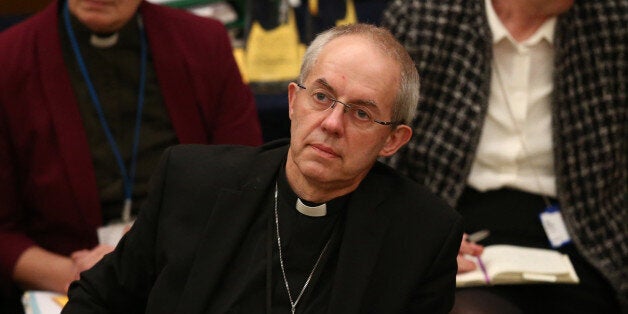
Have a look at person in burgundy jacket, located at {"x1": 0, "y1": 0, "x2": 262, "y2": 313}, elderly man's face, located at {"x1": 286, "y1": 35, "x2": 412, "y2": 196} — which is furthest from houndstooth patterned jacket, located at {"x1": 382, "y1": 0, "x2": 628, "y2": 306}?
elderly man's face, located at {"x1": 286, "y1": 35, "x2": 412, "y2": 196}

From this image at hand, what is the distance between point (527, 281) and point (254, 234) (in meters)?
0.83

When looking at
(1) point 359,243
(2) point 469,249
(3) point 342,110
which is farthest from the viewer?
(2) point 469,249

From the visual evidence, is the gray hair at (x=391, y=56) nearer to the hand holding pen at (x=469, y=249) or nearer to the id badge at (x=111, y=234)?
the hand holding pen at (x=469, y=249)

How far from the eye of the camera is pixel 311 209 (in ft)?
5.54

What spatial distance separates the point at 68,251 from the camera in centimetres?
227

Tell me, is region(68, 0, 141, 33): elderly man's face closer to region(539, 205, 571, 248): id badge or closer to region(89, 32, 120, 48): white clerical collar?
region(89, 32, 120, 48): white clerical collar

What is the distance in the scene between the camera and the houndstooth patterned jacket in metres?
2.36

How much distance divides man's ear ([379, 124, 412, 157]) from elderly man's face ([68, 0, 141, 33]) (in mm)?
872

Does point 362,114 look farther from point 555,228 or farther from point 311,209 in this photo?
point 555,228

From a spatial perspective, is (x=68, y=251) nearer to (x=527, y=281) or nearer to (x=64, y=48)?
(x=64, y=48)

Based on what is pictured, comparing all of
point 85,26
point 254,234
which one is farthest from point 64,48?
point 254,234

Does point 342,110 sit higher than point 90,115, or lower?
higher

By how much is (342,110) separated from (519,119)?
40.1 inches

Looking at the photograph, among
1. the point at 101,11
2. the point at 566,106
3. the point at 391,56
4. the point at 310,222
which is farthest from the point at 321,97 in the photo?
the point at 566,106
